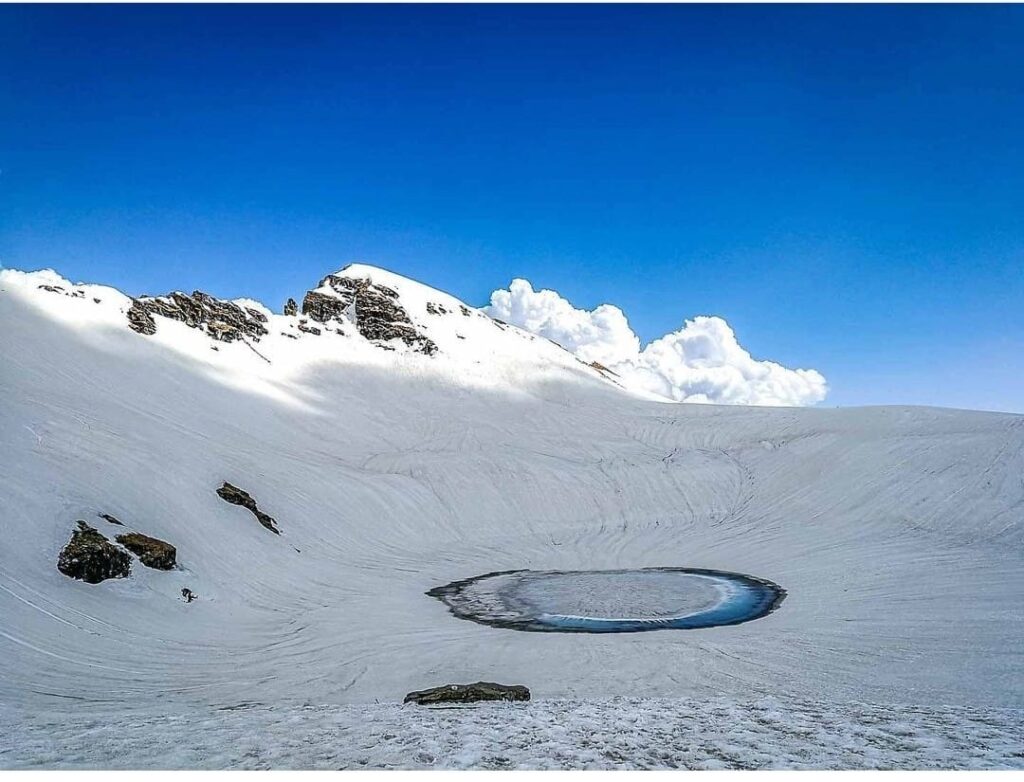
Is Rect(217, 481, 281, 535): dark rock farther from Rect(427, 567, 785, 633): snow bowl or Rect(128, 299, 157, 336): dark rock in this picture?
Rect(128, 299, 157, 336): dark rock

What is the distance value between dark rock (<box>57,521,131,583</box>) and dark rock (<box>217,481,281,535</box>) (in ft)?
22.4

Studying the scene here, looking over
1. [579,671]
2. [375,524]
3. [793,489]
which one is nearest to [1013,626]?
[579,671]

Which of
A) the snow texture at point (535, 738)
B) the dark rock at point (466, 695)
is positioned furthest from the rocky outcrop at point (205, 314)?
the snow texture at point (535, 738)

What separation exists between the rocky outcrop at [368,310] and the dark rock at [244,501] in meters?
44.4

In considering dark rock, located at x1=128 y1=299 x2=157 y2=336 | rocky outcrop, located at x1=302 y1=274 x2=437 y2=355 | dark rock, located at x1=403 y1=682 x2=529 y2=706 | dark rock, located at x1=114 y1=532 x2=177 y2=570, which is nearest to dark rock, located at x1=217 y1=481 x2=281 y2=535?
dark rock, located at x1=114 y1=532 x2=177 y2=570

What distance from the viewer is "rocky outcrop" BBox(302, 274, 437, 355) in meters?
71.0

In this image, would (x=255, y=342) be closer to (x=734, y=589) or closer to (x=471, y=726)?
(x=734, y=589)

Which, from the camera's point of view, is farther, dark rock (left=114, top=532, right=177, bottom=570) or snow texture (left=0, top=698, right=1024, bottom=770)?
dark rock (left=114, top=532, right=177, bottom=570)

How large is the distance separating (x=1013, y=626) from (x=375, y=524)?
2294 cm

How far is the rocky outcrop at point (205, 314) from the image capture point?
56.7 meters

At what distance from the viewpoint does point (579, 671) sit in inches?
507

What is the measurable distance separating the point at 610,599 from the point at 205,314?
5554cm

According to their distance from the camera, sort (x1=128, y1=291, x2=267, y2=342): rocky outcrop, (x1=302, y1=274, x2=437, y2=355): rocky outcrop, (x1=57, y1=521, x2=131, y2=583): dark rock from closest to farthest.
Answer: (x1=57, y1=521, x2=131, y2=583): dark rock < (x1=128, y1=291, x2=267, y2=342): rocky outcrop < (x1=302, y1=274, x2=437, y2=355): rocky outcrop

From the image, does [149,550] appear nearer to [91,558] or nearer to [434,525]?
[91,558]
